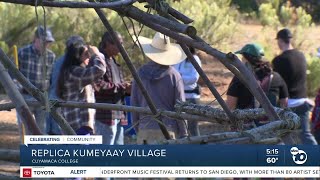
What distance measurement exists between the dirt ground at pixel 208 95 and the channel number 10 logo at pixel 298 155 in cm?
331

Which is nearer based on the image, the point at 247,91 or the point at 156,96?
the point at 247,91

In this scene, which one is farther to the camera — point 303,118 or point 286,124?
point 303,118

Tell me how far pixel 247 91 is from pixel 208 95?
731 cm

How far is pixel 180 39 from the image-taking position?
2229 mm

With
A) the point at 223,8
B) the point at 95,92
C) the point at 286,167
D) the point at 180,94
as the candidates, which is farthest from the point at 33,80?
the point at 223,8

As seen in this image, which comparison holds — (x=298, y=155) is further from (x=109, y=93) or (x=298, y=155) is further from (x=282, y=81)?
(x=109, y=93)

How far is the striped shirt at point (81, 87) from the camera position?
7.34 meters

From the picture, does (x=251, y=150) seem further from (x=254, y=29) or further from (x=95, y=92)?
(x=254, y=29)

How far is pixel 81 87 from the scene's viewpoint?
7.40 metres

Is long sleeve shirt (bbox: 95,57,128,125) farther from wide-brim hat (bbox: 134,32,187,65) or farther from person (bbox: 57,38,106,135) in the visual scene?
wide-brim hat (bbox: 134,32,187,65)

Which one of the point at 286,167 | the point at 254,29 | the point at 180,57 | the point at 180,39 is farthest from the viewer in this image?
the point at 254,29

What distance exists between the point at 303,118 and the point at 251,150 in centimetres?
576

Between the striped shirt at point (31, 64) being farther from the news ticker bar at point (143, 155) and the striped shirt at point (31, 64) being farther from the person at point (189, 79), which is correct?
the news ticker bar at point (143, 155)

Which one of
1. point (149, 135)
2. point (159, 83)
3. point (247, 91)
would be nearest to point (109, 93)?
point (159, 83)
